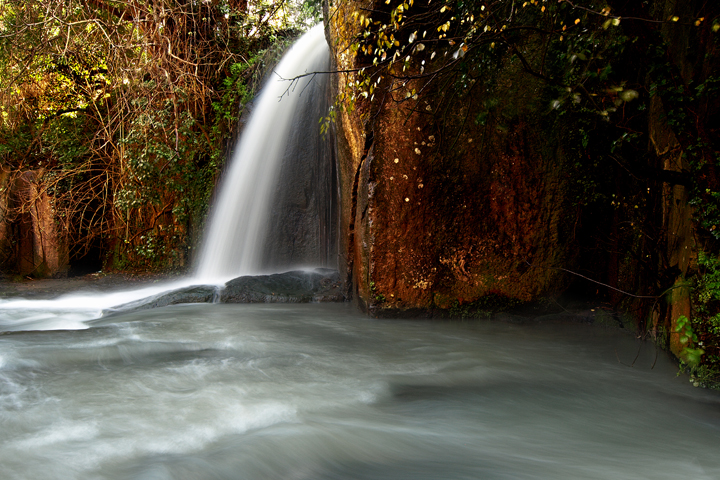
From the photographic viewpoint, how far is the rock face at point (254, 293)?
5.76 meters

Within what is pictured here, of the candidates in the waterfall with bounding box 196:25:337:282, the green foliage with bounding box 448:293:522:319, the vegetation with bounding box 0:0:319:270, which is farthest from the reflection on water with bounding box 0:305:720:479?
the vegetation with bounding box 0:0:319:270

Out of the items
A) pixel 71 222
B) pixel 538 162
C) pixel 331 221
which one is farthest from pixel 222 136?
pixel 538 162

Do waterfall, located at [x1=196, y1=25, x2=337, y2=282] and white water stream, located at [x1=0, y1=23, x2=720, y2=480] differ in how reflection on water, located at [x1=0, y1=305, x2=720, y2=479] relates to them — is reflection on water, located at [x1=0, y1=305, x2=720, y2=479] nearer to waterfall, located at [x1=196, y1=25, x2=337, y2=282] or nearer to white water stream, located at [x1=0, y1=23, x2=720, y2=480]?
white water stream, located at [x1=0, y1=23, x2=720, y2=480]

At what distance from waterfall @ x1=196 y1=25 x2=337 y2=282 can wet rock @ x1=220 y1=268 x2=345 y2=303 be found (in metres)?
0.91

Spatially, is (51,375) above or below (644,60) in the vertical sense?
below

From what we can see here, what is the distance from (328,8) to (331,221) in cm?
282

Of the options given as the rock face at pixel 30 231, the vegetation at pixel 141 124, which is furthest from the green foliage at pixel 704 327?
the rock face at pixel 30 231

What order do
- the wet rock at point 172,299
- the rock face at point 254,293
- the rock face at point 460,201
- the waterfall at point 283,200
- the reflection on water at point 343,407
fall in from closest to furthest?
the reflection on water at point 343,407 < the rock face at point 460,201 < the wet rock at point 172,299 < the rock face at point 254,293 < the waterfall at point 283,200

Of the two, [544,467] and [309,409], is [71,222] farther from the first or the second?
[544,467]

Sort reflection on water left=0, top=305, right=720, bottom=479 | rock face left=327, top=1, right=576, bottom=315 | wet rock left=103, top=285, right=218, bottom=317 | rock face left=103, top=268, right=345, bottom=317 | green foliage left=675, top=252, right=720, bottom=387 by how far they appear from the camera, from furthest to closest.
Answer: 1. rock face left=103, top=268, right=345, bottom=317
2. wet rock left=103, top=285, right=218, bottom=317
3. rock face left=327, top=1, right=576, bottom=315
4. green foliage left=675, top=252, right=720, bottom=387
5. reflection on water left=0, top=305, right=720, bottom=479

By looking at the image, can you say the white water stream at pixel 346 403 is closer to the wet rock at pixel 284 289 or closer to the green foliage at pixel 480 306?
the green foliage at pixel 480 306

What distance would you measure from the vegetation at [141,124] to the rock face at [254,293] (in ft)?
8.73

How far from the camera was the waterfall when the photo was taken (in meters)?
7.25

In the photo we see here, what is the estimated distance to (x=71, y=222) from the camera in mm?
8945
